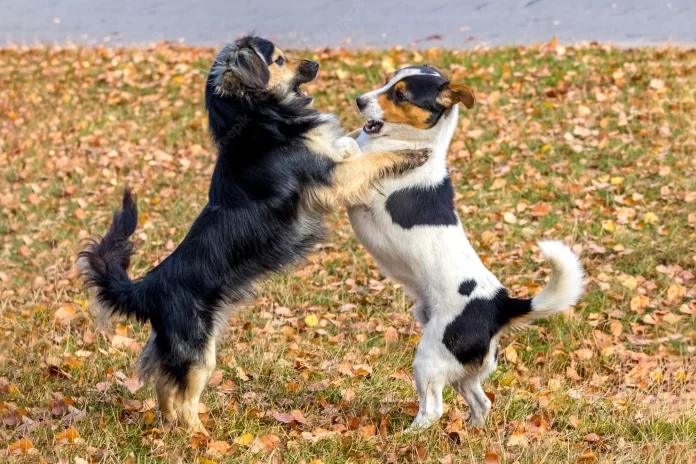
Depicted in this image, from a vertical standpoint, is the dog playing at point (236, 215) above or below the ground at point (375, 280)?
above

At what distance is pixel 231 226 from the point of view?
4.36 meters

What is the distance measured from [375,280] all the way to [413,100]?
305 cm

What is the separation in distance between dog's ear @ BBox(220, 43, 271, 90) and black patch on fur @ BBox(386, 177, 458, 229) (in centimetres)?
98

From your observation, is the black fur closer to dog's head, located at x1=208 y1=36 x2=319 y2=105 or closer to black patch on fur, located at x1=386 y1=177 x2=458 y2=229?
dog's head, located at x1=208 y1=36 x2=319 y2=105

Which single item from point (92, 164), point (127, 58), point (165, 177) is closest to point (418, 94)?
point (165, 177)

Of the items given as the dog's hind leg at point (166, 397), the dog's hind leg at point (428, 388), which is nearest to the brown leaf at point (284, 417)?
the dog's hind leg at point (166, 397)

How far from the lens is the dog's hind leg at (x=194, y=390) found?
437cm

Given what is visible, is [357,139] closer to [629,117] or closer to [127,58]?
[629,117]

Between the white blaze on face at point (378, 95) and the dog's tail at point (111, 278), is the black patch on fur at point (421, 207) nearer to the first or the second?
the white blaze on face at point (378, 95)

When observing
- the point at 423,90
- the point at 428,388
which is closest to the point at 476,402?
the point at 428,388

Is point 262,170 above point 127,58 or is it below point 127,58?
above

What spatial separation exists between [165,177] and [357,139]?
5.95 meters

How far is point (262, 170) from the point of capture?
14.4ft

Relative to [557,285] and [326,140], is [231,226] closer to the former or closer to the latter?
[326,140]
